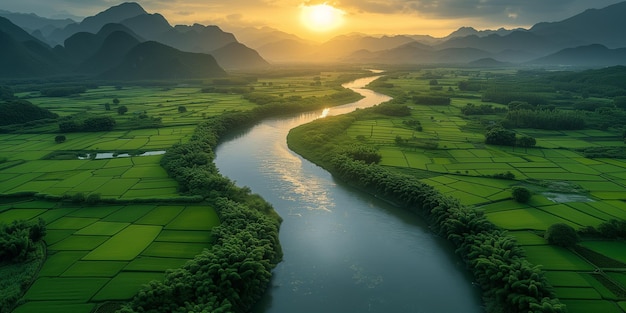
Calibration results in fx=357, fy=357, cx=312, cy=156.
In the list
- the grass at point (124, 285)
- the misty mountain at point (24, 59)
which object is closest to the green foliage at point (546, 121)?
the grass at point (124, 285)

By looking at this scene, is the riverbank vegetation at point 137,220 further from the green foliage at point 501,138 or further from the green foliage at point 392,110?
the green foliage at point 501,138

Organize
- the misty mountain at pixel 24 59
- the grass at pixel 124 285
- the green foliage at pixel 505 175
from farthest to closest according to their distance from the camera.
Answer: the misty mountain at pixel 24 59 < the green foliage at pixel 505 175 < the grass at pixel 124 285

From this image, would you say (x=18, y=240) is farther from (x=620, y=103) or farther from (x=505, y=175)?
(x=620, y=103)

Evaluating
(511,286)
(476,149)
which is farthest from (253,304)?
(476,149)

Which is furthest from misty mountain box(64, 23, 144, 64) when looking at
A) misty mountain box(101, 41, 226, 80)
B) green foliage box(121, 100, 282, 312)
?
green foliage box(121, 100, 282, 312)

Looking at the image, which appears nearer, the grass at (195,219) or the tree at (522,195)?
the grass at (195,219)

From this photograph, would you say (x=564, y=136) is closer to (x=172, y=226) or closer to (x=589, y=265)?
(x=589, y=265)

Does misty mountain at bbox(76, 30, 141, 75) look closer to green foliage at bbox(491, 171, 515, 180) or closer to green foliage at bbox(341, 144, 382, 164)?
green foliage at bbox(341, 144, 382, 164)

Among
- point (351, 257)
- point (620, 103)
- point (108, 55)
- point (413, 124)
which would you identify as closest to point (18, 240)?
point (351, 257)
